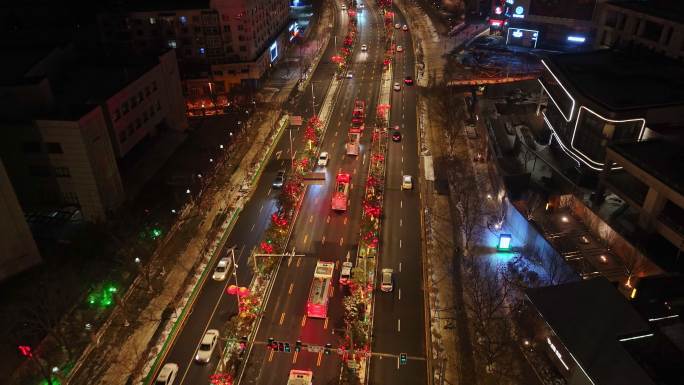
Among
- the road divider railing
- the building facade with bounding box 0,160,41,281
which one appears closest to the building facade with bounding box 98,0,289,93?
the road divider railing

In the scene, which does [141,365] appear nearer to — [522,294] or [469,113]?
[522,294]

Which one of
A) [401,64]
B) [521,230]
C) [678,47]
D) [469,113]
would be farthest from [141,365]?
[401,64]

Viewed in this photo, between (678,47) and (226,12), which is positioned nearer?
(678,47)

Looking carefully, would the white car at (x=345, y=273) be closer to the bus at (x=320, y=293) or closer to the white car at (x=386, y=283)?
the bus at (x=320, y=293)

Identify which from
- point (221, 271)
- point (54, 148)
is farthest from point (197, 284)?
point (54, 148)

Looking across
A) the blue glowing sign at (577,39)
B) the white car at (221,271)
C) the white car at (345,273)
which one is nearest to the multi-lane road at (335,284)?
the white car at (221,271)

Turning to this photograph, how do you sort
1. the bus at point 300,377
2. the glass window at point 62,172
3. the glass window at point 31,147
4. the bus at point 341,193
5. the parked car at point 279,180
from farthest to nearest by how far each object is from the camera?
the parked car at point 279,180 → the bus at point 341,193 → the glass window at point 62,172 → the glass window at point 31,147 → the bus at point 300,377

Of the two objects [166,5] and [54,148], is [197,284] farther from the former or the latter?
[166,5]
